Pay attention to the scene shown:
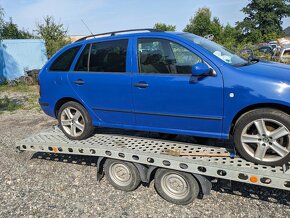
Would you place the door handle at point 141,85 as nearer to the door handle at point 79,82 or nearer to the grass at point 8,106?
the door handle at point 79,82

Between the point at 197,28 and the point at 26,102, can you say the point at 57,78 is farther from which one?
the point at 197,28

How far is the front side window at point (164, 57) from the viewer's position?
3.77 metres

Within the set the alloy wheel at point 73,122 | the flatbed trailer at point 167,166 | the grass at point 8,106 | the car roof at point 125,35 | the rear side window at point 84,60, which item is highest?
the car roof at point 125,35

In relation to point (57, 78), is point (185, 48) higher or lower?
higher

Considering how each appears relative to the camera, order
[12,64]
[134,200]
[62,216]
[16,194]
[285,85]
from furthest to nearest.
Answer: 1. [12,64]
2. [16,194]
3. [134,200]
4. [62,216]
5. [285,85]

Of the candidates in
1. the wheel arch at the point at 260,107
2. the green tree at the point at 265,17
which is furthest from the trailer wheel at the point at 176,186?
the green tree at the point at 265,17

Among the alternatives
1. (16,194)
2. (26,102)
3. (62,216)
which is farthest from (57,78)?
(26,102)

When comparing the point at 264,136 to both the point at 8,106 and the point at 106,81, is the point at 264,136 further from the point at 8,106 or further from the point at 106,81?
the point at 8,106

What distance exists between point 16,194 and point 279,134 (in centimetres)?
377

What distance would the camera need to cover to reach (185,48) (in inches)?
150

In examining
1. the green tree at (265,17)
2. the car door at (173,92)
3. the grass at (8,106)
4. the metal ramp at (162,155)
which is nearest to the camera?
the metal ramp at (162,155)

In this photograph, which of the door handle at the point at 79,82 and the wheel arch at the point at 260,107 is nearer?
the wheel arch at the point at 260,107

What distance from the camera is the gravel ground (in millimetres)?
3627

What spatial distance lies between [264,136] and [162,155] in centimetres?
131
